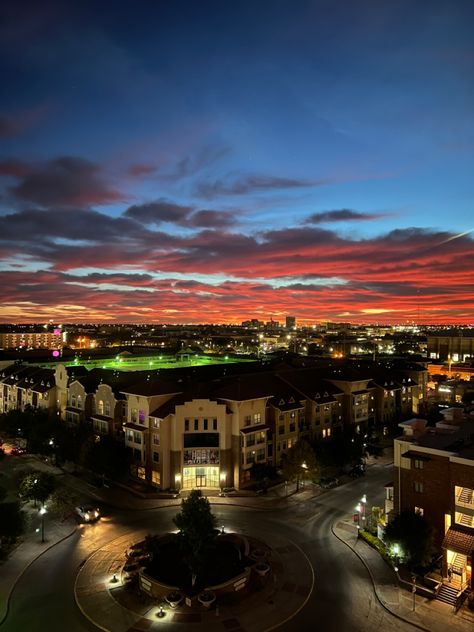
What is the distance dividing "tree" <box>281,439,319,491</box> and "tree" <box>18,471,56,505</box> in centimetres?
2225

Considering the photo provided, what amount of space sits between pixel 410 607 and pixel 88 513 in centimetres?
2648

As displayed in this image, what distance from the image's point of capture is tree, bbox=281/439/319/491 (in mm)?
46625

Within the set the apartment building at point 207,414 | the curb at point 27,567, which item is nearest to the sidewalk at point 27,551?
the curb at point 27,567

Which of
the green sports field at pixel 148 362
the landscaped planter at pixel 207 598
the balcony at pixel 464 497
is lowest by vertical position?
the landscaped planter at pixel 207 598

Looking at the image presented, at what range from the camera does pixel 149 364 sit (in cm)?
9156

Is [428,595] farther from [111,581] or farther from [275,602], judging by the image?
[111,581]

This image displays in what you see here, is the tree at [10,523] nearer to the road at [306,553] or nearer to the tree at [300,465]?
the road at [306,553]

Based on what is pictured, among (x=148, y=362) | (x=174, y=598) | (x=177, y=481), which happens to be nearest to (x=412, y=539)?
(x=174, y=598)

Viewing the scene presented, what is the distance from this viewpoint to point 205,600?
27891mm

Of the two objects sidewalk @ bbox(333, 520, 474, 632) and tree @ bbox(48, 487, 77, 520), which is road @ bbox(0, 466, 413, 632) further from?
tree @ bbox(48, 487, 77, 520)

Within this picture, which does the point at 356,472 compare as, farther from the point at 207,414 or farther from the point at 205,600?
the point at 205,600

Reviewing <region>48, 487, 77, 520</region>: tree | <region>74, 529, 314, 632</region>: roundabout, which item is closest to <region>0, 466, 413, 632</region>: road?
<region>74, 529, 314, 632</region>: roundabout

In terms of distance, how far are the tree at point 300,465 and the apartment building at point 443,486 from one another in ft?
38.4

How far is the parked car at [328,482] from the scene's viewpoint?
4875 centimetres
